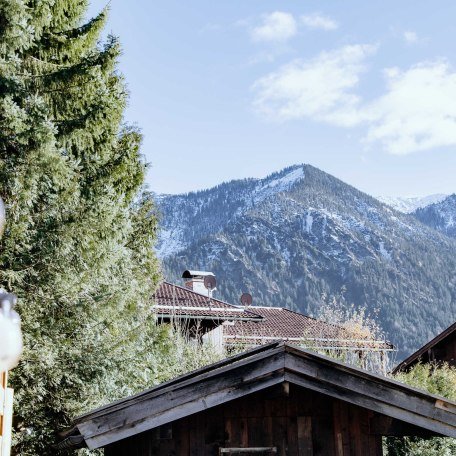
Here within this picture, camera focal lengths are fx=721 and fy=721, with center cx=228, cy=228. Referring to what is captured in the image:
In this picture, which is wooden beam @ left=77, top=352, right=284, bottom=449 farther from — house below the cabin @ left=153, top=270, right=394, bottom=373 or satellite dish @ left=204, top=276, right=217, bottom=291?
satellite dish @ left=204, top=276, right=217, bottom=291

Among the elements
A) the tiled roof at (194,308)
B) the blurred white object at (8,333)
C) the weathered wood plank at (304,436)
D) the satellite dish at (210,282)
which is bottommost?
the weathered wood plank at (304,436)

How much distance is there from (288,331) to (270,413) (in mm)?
22820

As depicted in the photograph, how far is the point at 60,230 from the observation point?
1080cm

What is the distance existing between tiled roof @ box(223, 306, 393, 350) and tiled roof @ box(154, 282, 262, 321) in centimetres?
214

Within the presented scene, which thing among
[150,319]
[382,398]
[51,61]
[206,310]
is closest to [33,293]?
[150,319]

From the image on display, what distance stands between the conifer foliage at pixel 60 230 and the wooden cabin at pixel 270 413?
10.3 feet

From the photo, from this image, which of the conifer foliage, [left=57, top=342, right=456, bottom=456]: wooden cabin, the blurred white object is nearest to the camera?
the blurred white object

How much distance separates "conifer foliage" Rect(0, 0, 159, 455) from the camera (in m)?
→ 10.8

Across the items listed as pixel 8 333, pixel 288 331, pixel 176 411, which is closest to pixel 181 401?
pixel 176 411

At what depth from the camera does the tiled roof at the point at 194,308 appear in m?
21.5

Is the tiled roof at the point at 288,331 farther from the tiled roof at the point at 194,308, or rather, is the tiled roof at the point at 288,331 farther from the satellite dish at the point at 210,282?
the tiled roof at the point at 194,308

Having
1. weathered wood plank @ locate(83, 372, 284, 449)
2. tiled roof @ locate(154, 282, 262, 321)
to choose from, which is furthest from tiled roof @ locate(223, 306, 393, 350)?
weathered wood plank @ locate(83, 372, 284, 449)

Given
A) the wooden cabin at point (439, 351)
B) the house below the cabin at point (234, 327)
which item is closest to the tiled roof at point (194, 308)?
the house below the cabin at point (234, 327)

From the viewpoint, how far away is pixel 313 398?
25.9ft
